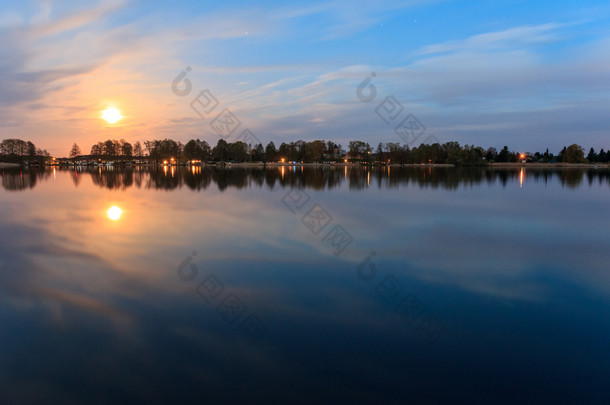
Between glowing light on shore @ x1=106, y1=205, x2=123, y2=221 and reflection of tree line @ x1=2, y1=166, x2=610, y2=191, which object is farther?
reflection of tree line @ x1=2, y1=166, x2=610, y2=191

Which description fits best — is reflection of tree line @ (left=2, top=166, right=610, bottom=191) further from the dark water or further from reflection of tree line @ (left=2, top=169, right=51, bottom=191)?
the dark water

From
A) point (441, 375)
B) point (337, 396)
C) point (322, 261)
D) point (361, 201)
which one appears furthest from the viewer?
point (361, 201)

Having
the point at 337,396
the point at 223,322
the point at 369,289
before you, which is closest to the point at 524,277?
the point at 369,289

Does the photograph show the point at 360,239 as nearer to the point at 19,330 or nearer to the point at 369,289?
the point at 369,289

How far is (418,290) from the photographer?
406 inches

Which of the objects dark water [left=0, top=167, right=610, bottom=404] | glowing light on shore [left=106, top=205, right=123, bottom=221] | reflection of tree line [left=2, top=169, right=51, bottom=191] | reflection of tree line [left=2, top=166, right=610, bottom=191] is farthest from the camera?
reflection of tree line [left=2, top=166, right=610, bottom=191]

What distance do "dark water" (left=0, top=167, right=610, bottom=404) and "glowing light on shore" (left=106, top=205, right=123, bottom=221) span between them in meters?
4.34

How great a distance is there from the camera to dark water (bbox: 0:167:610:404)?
6.07m

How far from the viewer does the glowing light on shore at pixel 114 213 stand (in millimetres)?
22297

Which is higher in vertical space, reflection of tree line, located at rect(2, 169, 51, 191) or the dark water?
reflection of tree line, located at rect(2, 169, 51, 191)

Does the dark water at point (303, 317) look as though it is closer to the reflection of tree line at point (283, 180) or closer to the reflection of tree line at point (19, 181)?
the reflection of tree line at point (283, 180)

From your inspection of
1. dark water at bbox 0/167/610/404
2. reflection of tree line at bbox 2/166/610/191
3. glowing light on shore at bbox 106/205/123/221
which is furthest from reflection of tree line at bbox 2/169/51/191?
dark water at bbox 0/167/610/404

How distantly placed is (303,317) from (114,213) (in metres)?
20.4

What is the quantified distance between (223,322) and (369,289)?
14.1 ft
